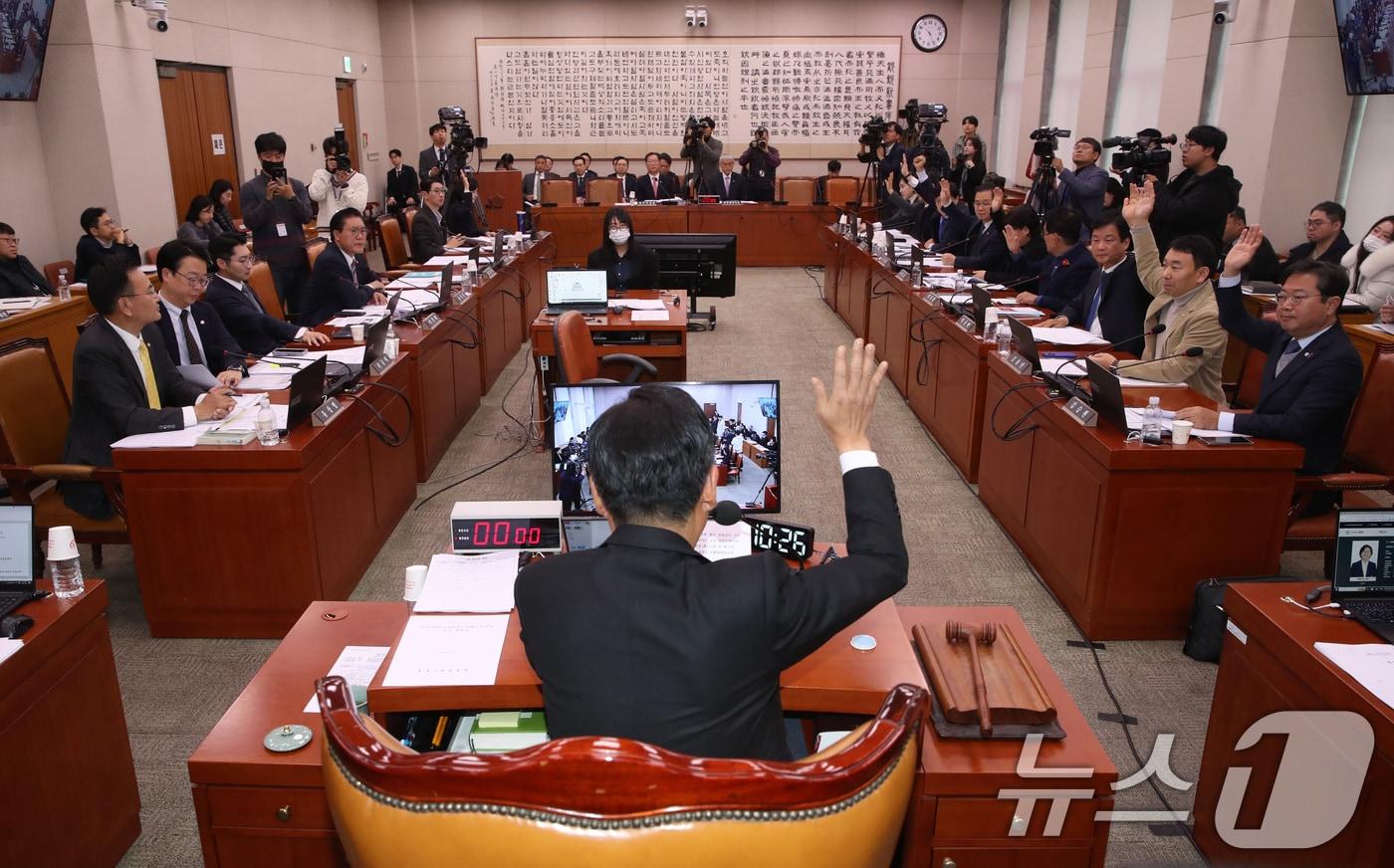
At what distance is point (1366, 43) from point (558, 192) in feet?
23.2

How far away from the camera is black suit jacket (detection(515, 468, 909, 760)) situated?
1.26m

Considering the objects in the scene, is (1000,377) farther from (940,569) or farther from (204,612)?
(204,612)

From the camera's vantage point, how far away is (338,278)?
189 inches

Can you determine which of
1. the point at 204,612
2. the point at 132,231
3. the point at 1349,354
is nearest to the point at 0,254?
the point at 132,231

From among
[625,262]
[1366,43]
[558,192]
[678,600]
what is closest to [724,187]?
[558,192]

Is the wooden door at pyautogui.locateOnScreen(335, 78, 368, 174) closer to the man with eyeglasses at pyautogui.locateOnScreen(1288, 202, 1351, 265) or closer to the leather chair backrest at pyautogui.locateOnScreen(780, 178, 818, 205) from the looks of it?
the leather chair backrest at pyautogui.locateOnScreen(780, 178, 818, 205)

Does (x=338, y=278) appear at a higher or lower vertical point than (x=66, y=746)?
higher

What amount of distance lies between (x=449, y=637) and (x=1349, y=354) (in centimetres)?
284

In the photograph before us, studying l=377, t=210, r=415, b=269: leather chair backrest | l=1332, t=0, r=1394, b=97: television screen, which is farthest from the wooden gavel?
l=377, t=210, r=415, b=269: leather chair backrest

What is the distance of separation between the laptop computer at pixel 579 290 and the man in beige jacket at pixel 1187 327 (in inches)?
97.1

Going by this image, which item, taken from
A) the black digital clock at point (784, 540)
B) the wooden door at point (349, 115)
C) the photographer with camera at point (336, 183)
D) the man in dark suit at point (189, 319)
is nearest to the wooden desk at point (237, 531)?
the man in dark suit at point (189, 319)

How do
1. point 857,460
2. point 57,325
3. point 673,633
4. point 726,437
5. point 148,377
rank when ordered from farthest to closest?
point 57,325 → point 148,377 → point 726,437 → point 857,460 → point 673,633

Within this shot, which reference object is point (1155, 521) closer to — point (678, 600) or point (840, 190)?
point (678, 600)

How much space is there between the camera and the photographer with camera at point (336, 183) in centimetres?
734
